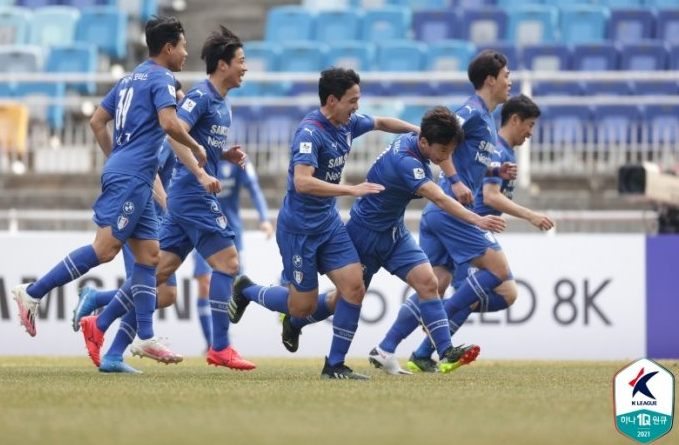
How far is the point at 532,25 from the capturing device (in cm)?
2200

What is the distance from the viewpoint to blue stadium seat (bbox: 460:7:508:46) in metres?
22.2

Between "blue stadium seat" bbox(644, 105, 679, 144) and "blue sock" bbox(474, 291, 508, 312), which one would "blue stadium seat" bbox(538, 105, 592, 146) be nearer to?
"blue stadium seat" bbox(644, 105, 679, 144)

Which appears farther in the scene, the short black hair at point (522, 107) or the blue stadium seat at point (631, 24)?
the blue stadium seat at point (631, 24)

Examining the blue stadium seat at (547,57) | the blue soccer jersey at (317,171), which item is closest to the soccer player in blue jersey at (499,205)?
the blue soccer jersey at (317,171)

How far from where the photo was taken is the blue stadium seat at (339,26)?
22859 mm

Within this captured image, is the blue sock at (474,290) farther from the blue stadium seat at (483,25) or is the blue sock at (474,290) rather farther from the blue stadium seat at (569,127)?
the blue stadium seat at (483,25)

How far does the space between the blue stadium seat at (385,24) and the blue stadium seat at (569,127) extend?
535cm

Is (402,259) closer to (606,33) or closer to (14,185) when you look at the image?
(14,185)

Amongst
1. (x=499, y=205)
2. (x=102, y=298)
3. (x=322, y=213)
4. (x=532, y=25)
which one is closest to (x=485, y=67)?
(x=499, y=205)

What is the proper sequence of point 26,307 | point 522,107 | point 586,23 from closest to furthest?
point 26,307 < point 522,107 < point 586,23

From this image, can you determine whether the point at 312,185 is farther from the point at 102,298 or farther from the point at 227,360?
the point at 102,298

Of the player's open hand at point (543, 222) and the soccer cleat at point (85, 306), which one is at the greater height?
the player's open hand at point (543, 222)

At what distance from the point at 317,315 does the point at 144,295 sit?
4.13 feet

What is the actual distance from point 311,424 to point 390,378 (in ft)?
11.1
